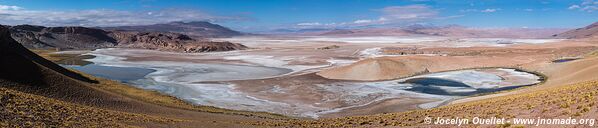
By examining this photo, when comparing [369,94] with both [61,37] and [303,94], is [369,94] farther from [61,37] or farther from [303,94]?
[61,37]

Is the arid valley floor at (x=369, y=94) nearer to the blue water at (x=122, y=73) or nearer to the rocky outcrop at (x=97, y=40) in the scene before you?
the blue water at (x=122, y=73)

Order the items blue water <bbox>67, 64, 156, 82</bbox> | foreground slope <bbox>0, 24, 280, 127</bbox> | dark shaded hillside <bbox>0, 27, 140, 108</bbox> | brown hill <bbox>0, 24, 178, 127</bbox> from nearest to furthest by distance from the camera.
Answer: brown hill <bbox>0, 24, 178, 127</bbox>
foreground slope <bbox>0, 24, 280, 127</bbox>
dark shaded hillside <bbox>0, 27, 140, 108</bbox>
blue water <bbox>67, 64, 156, 82</bbox>

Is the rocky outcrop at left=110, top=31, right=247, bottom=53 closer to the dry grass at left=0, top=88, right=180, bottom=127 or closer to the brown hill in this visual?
the brown hill

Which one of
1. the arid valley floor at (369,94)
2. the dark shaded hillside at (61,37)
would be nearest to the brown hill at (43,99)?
the arid valley floor at (369,94)

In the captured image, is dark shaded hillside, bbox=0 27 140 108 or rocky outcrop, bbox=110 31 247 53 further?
rocky outcrop, bbox=110 31 247 53

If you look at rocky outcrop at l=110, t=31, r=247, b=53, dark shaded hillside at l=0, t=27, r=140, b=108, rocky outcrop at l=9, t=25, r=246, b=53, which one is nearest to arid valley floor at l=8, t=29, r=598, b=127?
dark shaded hillside at l=0, t=27, r=140, b=108

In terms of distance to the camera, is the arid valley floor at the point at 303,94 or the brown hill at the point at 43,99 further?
the arid valley floor at the point at 303,94

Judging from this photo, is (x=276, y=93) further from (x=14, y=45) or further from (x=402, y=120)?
(x=402, y=120)

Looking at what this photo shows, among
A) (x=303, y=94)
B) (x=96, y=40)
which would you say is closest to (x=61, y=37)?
(x=96, y=40)
